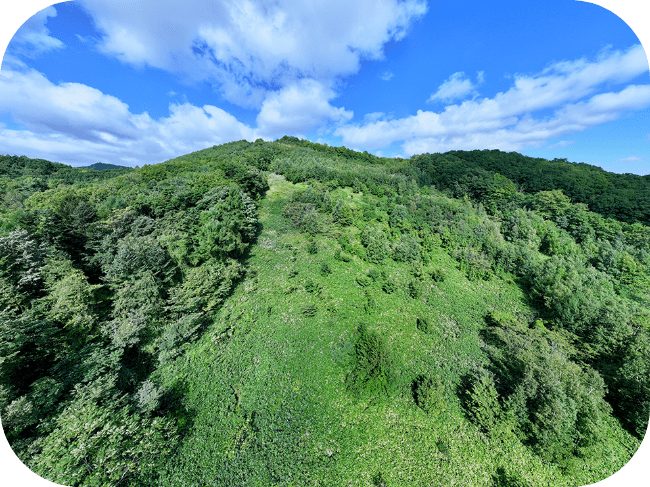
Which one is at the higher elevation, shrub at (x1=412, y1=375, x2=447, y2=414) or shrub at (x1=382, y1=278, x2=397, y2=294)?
shrub at (x1=382, y1=278, x2=397, y2=294)

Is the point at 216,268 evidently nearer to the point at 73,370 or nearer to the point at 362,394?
the point at 73,370

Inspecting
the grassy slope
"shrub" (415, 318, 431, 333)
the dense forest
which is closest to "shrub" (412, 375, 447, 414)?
the dense forest

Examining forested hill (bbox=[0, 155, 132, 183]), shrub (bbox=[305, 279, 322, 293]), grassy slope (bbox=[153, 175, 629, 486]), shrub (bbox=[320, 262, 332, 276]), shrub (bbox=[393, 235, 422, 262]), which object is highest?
Answer: forested hill (bbox=[0, 155, 132, 183])

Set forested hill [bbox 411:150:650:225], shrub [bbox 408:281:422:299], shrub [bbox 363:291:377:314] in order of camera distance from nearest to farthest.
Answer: shrub [bbox 363:291:377:314] → shrub [bbox 408:281:422:299] → forested hill [bbox 411:150:650:225]

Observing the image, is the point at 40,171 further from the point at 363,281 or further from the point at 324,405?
the point at 324,405

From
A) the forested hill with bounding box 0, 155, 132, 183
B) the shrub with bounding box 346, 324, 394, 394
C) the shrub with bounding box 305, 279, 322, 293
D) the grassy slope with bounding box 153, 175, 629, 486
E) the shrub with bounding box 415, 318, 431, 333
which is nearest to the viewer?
the grassy slope with bounding box 153, 175, 629, 486

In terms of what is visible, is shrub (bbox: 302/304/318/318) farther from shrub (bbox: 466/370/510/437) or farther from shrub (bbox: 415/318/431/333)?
shrub (bbox: 466/370/510/437)

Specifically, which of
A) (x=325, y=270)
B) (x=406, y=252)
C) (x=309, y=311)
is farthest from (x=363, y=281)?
(x=406, y=252)

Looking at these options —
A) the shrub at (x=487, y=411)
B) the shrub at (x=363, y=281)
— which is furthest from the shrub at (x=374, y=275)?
the shrub at (x=487, y=411)
